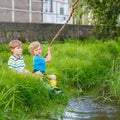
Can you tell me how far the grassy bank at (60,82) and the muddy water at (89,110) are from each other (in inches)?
6.6

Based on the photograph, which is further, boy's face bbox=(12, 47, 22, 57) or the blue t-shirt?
the blue t-shirt

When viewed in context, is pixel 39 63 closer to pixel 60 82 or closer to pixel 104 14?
pixel 60 82

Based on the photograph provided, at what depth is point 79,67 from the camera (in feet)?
37.9

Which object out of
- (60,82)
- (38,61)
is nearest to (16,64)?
(38,61)

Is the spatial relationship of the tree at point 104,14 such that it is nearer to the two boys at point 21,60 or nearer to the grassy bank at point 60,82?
the grassy bank at point 60,82

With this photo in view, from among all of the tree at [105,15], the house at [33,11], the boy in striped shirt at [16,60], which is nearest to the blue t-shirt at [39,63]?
the boy in striped shirt at [16,60]

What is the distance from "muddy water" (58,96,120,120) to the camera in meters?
7.66

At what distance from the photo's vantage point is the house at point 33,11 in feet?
→ 76.6

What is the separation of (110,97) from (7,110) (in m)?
3.08

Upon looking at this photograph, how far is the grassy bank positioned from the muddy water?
168 mm

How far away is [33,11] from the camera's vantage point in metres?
25.3

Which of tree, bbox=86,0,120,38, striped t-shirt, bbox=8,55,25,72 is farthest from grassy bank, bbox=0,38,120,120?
tree, bbox=86,0,120,38

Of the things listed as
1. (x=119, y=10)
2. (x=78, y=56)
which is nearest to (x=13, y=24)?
(x=78, y=56)

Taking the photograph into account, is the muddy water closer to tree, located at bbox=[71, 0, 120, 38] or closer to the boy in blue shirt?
the boy in blue shirt
